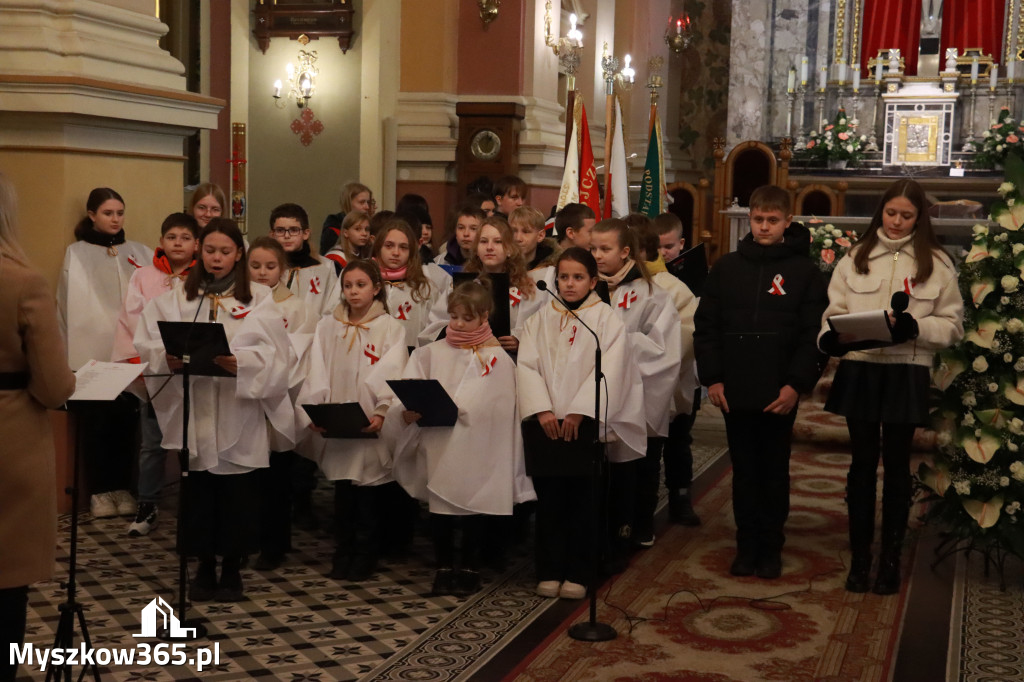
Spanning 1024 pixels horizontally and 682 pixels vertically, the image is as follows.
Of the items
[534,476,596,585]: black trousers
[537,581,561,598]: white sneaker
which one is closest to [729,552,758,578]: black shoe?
[534,476,596,585]: black trousers

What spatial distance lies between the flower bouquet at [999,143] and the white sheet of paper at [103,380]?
14257 mm

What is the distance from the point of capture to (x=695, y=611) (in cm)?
524

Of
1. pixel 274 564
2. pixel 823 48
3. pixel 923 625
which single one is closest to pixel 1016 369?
pixel 923 625

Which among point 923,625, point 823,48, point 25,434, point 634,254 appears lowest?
point 923,625

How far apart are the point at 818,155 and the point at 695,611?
42.9 feet

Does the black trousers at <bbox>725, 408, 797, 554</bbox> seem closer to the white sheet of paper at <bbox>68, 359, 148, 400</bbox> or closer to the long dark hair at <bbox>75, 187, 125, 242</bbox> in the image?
the white sheet of paper at <bbox>68, 359, 148, 400</bbox>

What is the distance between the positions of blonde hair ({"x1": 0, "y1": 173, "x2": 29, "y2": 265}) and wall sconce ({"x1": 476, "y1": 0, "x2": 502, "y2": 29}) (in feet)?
30.1

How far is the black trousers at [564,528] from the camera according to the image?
5.36 metres

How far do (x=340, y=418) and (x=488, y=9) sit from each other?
7.67 m

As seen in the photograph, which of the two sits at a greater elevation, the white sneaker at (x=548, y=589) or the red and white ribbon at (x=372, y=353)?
the red and white ribbon at (x=372, y=353)

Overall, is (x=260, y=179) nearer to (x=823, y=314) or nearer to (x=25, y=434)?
(x=823, y=314)

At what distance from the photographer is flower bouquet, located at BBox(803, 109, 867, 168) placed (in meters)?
17.1

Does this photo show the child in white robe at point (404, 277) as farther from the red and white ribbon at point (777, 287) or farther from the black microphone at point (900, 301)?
the black microphone at point (900, 301)

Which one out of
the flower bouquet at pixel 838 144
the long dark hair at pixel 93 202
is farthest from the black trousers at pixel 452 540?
the flower bouquet at pixel 838 144
